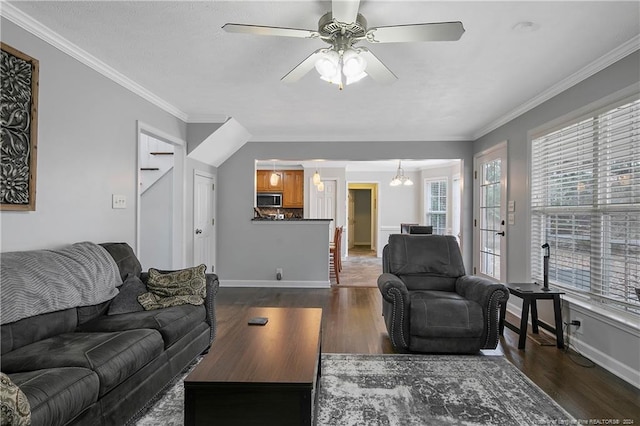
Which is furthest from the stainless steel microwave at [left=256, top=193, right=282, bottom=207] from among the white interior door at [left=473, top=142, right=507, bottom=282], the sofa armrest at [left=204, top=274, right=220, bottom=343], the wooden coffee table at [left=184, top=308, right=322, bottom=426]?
the wooden coffee table at [left=184, top=308, right=322, bottom=426]

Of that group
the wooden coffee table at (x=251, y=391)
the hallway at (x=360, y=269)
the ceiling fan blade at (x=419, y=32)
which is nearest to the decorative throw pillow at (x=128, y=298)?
the wooden coffee table at (x=251, y=391)

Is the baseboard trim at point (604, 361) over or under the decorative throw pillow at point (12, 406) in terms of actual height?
under

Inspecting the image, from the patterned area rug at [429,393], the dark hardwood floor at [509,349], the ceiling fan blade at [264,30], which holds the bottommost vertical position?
the dark hardwood floor at [509,349]

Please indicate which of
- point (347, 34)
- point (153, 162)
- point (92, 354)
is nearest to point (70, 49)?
point (347, 34)

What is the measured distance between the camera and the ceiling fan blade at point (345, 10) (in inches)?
71.4

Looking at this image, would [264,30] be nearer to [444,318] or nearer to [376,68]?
[376,68]

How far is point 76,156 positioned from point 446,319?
327cm

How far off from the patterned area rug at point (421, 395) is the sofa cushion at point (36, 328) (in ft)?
2.42

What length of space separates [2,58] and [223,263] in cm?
403

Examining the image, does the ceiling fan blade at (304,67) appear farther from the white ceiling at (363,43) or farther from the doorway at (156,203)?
the doorway at (156,203)

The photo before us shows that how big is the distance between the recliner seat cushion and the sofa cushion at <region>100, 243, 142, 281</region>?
7.71 feet

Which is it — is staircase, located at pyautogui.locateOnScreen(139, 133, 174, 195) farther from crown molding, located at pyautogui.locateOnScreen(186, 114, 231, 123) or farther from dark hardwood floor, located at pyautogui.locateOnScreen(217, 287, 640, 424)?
dark hardwood floor, located at pyautogui.locateOnScreen(217, 287, 640, 424)

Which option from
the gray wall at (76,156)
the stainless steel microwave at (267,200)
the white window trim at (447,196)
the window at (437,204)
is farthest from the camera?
the window at (437,204)

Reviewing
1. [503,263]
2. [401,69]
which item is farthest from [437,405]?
[503,263]
